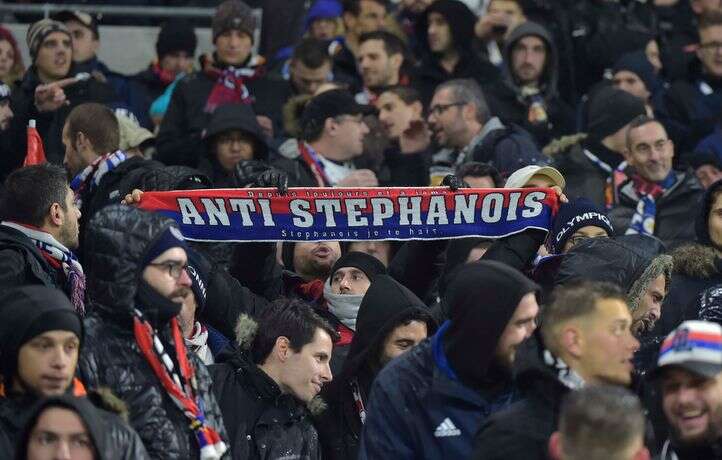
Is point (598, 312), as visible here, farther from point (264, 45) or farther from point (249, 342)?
point (264, 45)

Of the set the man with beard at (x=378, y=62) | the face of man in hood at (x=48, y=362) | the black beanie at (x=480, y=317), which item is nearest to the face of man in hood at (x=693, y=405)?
the black beanie at (x=480, y=317)

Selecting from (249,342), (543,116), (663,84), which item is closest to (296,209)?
(249,342)

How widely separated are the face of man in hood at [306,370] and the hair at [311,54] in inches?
208

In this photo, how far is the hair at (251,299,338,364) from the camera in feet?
28.3

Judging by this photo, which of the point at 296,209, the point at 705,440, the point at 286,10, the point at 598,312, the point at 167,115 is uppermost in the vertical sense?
the point at 286,10

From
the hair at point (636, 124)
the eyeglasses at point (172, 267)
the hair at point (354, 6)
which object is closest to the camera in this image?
the eyeglasses at point (172, 267)

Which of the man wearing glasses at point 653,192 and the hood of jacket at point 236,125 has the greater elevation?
the hood of jacket at point 236,125

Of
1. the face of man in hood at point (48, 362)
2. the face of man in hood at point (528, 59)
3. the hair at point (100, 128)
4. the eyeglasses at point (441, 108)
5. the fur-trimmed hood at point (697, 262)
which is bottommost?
the face of man in hood at point (48, 362)

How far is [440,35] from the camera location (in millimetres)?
14477

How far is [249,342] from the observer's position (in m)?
8.73

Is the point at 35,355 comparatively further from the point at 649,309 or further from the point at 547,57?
the point at 547,57

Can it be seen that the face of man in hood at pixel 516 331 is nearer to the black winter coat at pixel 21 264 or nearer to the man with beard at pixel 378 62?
the black winter coat at pixel 21 264

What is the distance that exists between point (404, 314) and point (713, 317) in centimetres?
150

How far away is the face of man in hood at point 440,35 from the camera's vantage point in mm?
14484
